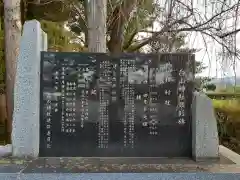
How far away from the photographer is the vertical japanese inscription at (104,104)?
4.07 metres

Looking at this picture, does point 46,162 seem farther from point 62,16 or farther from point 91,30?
point 62,16

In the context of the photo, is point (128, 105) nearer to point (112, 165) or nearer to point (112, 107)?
point (112, 107)

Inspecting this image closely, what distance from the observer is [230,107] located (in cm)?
976

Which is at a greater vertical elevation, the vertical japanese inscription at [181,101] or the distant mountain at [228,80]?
the distant mountain at [228,80]

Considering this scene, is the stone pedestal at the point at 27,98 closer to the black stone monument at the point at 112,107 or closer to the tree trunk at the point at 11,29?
the black stone monument at the point at 112,107

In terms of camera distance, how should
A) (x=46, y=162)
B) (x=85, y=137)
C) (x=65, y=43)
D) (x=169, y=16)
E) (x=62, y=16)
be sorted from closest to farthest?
(x=169, y=16)
(x=46, y=162)
(x=85, y=137)
(x=62, y=16)
(x=65, y=43)

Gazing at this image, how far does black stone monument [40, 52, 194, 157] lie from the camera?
160 inches

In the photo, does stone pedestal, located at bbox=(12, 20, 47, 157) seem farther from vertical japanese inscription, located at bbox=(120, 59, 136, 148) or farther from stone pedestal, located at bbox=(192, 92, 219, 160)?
stone pedestal, located at bbox=(192, 92, 219, 160)

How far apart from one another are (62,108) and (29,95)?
38 centimetres

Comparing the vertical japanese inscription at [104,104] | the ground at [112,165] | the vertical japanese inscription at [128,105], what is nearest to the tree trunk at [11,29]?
the vertical japanese inscription at [104,104]

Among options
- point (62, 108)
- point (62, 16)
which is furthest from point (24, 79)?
point (62, 16)

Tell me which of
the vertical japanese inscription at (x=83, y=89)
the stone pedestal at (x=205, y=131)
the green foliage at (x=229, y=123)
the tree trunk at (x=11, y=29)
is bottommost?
the green foliage at (x=229, y=123)

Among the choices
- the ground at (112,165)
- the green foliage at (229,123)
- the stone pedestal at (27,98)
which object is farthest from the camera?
the green foliage at (229,123)

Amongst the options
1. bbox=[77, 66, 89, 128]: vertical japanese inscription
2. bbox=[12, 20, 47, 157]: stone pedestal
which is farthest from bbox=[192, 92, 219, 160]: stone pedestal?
bbox=[12, 20, 47, 157]: stone pedestal
